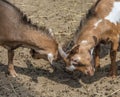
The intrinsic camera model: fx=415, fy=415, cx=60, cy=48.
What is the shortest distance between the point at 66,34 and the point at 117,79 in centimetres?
225

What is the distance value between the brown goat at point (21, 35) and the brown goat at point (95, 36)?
15.2 inches

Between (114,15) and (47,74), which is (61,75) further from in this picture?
(114,15)

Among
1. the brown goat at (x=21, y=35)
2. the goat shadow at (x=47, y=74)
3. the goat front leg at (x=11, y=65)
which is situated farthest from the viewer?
the goat front leg at (x=11, y=65)

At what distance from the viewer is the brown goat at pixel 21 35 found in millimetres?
7695

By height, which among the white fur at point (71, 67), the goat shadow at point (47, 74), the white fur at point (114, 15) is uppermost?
the white fur at point (114, 15)

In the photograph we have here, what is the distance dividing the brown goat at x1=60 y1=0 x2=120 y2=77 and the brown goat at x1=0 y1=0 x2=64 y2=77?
386 millimetres

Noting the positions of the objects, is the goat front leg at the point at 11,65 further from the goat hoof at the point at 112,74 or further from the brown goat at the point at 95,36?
the goat hoof at the point at 112,74

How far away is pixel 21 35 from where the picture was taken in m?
A: 7.93

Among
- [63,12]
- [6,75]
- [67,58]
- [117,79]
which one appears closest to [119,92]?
[117,79]

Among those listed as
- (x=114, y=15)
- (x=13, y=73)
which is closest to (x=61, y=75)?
(x=13, y=73)

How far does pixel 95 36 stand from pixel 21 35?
1.41m

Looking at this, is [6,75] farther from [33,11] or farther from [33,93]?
[33,11]

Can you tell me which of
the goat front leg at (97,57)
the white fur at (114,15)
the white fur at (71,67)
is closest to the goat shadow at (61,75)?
the goat front leg at (97,57)

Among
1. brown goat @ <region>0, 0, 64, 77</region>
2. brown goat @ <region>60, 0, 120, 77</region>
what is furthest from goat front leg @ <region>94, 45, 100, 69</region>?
brown goat @ <region>0, 0, 64, 77</region>
